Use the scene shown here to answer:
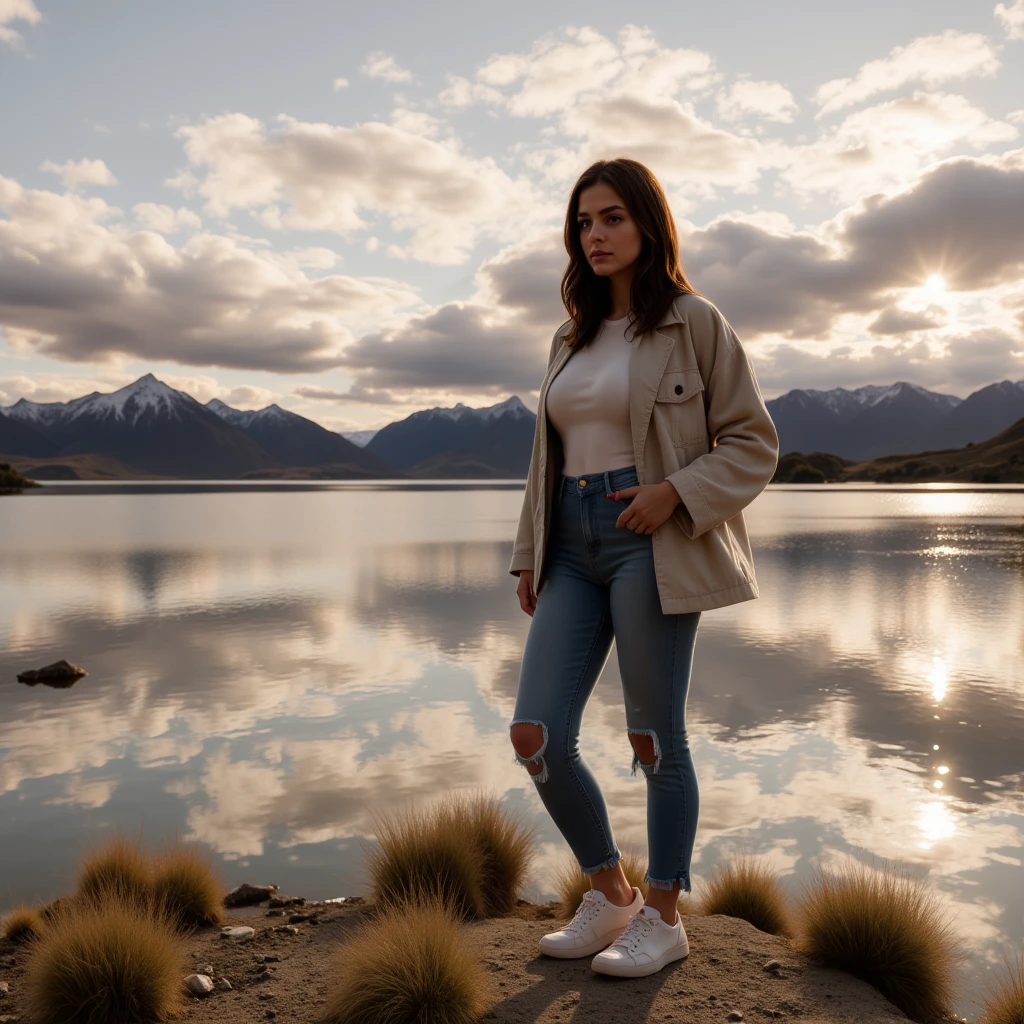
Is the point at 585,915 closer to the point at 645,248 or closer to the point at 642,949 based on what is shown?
the point at 642,949

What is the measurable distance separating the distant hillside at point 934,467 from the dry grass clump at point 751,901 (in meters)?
103

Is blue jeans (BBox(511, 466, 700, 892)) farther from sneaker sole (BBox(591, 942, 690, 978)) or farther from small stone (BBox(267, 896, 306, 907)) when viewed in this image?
small stone (BBox(267, 896, 306, 907))

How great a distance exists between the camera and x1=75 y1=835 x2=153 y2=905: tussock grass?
3715 millimetres

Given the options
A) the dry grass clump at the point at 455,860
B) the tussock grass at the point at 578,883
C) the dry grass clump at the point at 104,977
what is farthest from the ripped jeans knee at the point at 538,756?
the dry grass clump at the point at 104,977

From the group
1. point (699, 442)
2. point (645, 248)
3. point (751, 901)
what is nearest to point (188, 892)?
point (751, 901)

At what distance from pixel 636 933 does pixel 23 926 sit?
8.08 ft

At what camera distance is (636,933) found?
280 cm

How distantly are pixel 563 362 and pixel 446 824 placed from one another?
6.82ft

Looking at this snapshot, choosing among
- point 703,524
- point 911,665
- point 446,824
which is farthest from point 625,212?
point 911,665

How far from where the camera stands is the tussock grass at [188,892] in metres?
3.69

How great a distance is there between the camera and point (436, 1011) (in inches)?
99.5

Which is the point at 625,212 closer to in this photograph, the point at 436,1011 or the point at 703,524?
the point at 703,524

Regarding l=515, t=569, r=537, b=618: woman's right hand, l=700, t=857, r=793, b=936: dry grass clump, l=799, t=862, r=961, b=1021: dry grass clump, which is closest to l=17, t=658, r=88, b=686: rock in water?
l=700, t=857, r=793, b=936: dry grass clump

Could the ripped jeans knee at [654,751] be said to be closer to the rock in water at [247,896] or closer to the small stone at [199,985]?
the small stone at [199,985]
